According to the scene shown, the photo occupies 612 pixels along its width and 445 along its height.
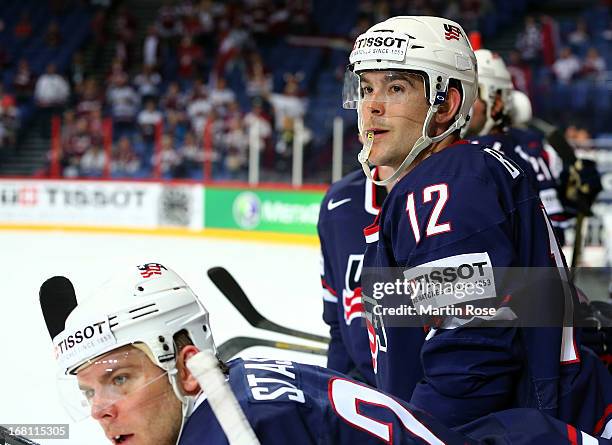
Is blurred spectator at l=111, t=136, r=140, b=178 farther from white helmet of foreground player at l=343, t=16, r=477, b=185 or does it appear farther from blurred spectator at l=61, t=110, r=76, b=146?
white helmet of foreground player at l=343, t=16, r=477, b=185

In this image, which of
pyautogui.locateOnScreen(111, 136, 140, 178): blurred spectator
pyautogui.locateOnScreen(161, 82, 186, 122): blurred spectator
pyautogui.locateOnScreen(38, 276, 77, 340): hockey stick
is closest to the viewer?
pyautogui.locateOnScreen(38, 276, 77, 340): hockey stick

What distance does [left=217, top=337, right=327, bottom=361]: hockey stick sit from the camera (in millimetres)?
3001

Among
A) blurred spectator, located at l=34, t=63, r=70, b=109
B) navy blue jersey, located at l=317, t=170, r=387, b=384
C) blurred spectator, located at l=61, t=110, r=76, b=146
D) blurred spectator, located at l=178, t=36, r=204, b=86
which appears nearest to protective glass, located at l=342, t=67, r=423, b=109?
navy blue jersey, located at l=317, t=170, r=387, b=384

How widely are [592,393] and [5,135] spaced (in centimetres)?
1007

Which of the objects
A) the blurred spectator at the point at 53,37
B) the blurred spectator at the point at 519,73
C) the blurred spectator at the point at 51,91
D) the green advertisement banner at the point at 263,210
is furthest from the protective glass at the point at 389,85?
the blurred spectator at the point at 53,37

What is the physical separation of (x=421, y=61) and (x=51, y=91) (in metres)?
10.5

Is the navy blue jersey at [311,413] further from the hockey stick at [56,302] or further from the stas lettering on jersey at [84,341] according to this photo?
the hockey stick at [56,302]

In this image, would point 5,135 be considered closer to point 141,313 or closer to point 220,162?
point 220,162

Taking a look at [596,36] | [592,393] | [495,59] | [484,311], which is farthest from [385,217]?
[596,36]

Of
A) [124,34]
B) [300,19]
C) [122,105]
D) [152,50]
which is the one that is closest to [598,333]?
[122,105]

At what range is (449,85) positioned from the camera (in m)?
1.61

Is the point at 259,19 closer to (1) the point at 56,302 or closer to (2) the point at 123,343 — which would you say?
(1) the point at 56,302

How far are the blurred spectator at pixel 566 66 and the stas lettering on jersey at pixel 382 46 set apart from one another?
26.4 ft

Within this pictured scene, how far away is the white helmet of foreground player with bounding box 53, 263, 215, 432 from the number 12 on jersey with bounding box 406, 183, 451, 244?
1.27 feet
